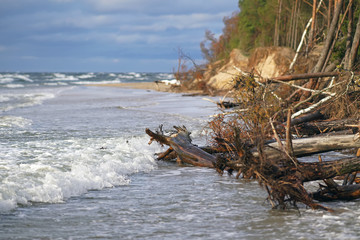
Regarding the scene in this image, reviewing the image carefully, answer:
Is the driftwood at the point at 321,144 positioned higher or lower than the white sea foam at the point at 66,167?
higher

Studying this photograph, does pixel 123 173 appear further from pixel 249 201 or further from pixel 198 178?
pixel 249 201

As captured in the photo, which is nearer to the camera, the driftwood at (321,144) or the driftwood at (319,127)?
the driftwood at (321,144)

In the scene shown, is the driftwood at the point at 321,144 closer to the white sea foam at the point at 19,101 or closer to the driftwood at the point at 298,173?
the driftwood at the point at 298,173

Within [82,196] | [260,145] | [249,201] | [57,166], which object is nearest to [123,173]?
[57,166]

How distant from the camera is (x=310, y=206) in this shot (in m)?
5.27

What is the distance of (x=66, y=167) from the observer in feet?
25.2

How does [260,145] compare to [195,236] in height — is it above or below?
above

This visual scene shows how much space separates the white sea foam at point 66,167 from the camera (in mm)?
6027

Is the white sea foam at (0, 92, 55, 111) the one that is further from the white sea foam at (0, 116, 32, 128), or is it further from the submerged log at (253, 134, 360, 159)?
the submerged log at (253, 134, 360, 159)

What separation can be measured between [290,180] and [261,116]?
12.5 ft

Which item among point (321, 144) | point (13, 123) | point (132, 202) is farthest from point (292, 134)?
point (13, 123)

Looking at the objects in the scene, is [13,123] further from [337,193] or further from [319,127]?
[337,193]

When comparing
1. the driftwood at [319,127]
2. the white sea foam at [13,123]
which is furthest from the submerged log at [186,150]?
the white sea foam at [13,123]

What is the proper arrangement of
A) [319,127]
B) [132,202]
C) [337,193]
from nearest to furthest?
[337,193] → [132,202] → [319,127]
